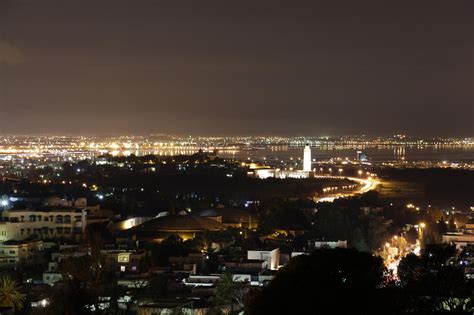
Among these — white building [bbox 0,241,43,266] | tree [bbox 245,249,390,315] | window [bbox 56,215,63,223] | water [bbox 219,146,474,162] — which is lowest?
water [bbox 219,146,474,162]

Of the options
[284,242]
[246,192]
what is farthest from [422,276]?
[246,192]

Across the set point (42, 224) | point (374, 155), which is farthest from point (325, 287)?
point (374, 155)

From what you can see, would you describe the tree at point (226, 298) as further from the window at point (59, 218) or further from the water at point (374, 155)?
the water at point (374, 155)

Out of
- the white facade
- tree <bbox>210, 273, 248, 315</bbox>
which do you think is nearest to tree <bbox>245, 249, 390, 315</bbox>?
tree <bbox>210, 273, 248, 315</bbox>

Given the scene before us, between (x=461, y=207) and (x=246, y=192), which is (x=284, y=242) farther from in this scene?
(x=246, y=192)

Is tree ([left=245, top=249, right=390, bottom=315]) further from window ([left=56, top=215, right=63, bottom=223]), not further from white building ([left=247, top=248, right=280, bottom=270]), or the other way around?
window ([left=56, top=215, right=63, bottom=223])

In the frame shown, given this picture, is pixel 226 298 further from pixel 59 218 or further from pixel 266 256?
pixel 59 218

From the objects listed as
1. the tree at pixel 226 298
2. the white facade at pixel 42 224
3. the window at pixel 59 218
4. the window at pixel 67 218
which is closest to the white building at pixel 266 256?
the tree at pixel 226 298

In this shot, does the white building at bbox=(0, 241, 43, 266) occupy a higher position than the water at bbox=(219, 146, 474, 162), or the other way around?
the white building at bbox=(0, 241, 43, 266)
